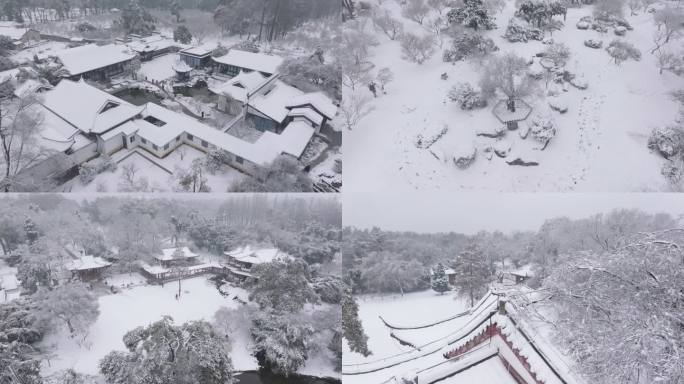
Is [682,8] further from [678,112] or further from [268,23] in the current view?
[268,23]

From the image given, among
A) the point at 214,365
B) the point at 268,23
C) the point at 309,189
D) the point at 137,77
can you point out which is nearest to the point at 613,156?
the point at 309,189

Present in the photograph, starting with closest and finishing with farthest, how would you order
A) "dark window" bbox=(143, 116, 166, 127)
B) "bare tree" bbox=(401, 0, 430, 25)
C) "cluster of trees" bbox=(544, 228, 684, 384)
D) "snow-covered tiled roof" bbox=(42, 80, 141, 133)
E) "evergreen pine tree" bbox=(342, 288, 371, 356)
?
"cluster of trees" bbox=(544, 228, 684, 384), "snow-covered tiled roof" bbox=(42, 80, 141, 133), "dark window" bbox=(143, 116, 166, 127), "evergreen pine tree" bbox=(342, 288, 371, 356), "bare tree" bbox=(401, 0, 430, 25)

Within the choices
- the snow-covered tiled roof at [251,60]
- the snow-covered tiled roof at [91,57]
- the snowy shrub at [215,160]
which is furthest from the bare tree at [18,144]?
the snow-covered tiled roof at [251,60]

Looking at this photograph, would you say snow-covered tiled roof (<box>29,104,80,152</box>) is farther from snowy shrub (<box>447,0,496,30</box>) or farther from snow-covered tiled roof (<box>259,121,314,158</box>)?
snowy shrub (<box>447,0,496,30</box>)

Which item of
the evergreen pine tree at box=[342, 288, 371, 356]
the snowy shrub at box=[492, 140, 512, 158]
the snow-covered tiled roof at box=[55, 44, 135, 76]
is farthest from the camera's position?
the snowy shrub at box=[492, 140, 512, 158]

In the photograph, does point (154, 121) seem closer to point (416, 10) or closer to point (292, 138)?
point (292, 138)

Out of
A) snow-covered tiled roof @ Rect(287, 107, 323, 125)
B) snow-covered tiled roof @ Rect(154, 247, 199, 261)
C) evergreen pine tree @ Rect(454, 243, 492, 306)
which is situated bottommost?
snow-covered tiled roof @ Rect(154, 247, 199, 261)

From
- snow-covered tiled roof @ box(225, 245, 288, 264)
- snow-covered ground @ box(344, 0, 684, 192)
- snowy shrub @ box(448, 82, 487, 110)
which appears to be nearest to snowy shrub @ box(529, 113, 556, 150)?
snow-covered ground @ box(344, 0, 684, 192)
